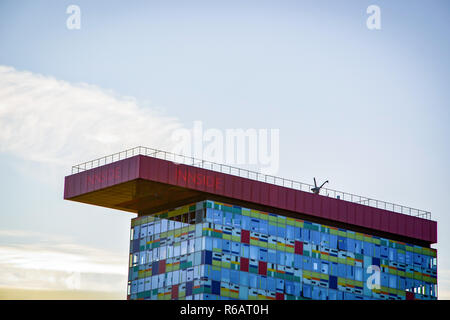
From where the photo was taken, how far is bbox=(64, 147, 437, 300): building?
107688mm

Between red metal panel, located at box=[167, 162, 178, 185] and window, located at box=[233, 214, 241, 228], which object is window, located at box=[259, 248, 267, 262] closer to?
window, located at box=[233, 214, 241, 228]

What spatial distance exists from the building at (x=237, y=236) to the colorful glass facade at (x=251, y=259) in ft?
0.38

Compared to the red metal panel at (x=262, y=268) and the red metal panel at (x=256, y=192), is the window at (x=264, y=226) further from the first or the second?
the red metal panel at (x=262, y=268)

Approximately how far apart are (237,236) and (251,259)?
9.74ft

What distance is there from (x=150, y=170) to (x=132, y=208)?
13653 mm

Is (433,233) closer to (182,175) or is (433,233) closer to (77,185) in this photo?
(182,175)

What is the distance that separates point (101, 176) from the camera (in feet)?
357

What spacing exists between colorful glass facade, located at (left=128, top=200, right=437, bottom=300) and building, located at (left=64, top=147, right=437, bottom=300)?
117 mm

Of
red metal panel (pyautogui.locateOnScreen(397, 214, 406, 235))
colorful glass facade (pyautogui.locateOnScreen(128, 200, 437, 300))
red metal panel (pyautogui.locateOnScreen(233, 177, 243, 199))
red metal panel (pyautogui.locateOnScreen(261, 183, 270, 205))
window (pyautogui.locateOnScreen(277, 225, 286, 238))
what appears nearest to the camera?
colorful glass facade (pyautogui.locateOnScreen(128, 200, 437, 300))

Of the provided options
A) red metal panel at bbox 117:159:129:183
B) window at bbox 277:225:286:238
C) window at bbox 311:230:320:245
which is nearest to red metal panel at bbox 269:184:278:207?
window at bbox 277:225:286:238
